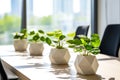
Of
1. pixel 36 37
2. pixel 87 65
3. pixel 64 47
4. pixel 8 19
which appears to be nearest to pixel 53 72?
pixel 87 65

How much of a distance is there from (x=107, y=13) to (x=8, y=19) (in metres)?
2.00

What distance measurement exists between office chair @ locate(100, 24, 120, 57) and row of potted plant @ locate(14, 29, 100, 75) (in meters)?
0.86

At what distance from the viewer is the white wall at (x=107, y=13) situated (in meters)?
4.61

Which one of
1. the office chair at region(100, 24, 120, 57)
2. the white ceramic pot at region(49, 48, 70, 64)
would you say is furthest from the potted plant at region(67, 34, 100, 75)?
the office chair at region(100, 24, 120, 57)

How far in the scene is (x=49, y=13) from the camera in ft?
15.7

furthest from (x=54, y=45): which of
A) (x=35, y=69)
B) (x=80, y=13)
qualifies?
(x=80, y=13)

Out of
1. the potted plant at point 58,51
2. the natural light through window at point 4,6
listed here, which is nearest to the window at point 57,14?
the natural light through window at point 4,6

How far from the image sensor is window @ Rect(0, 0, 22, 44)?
4.42 metres

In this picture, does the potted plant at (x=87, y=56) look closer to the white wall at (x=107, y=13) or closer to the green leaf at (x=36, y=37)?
the green leaf at (x=36, y=37)

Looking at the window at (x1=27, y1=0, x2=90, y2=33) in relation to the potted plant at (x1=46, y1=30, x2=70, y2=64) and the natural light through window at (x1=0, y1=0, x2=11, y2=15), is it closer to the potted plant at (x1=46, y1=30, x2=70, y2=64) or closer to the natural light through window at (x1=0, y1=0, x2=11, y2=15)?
the natural light through window at (x1=0, y1=0, x2=11, y2=15)

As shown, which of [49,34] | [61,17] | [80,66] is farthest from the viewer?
[61,17]

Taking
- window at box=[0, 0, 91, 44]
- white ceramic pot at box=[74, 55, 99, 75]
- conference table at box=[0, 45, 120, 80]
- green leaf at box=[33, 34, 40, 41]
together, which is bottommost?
conference table at box=[0, 45, 120, 80]

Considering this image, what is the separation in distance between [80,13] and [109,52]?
2.47 metres

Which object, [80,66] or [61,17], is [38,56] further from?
[61,17]
